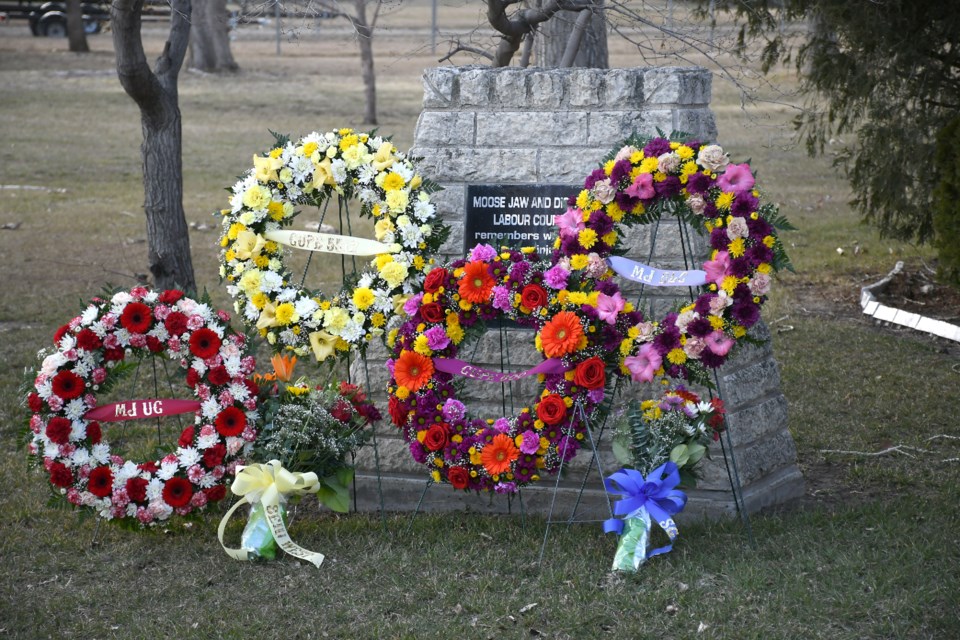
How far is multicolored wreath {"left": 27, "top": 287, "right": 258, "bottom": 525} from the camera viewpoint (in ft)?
16.8

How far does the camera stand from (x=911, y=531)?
203 inches

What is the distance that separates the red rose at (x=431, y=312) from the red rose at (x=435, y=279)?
68 mm

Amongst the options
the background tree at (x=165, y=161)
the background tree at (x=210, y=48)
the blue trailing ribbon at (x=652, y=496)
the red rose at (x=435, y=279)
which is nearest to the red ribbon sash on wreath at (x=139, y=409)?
the red rose at (x=435, y=279)

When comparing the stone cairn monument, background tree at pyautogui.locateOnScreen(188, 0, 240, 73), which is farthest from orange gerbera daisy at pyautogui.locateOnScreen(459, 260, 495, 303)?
background tree at pyautogui.locateOnScreen(188, 0, 240, 73)

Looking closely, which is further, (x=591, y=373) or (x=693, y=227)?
(x=693, y=227)

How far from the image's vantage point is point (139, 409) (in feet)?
17.1

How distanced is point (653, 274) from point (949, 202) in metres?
4.65

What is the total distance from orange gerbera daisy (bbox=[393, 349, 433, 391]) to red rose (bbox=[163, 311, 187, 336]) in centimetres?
100

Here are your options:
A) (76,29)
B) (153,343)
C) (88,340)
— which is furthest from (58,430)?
(76,29)

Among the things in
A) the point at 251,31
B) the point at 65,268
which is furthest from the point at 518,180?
the point at 251,31

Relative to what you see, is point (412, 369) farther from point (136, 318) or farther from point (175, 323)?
point (136, 318)

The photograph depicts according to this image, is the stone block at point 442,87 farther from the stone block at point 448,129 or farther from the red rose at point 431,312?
the red rose at point 431,312

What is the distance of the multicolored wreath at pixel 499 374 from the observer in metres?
4.97

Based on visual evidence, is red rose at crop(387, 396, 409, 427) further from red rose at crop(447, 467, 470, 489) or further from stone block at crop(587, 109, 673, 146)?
stone block at crop(587, 109, 673, 146)
